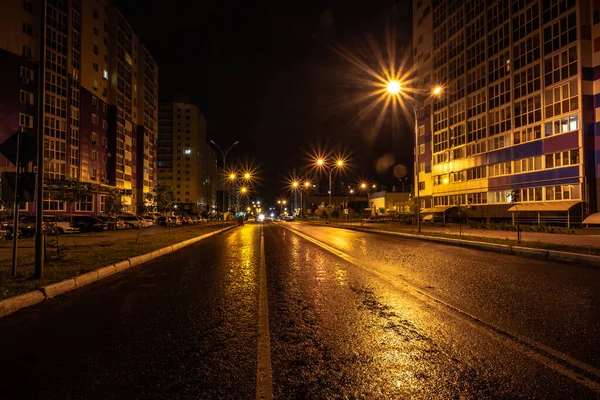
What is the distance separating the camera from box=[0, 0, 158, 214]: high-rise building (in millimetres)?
41906

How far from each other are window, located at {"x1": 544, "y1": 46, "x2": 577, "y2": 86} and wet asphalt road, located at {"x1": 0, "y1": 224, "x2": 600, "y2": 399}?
36.4 metres

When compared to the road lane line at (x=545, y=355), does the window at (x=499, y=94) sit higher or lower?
higher

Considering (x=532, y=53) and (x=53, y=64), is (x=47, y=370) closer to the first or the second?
(x=532, y=53)

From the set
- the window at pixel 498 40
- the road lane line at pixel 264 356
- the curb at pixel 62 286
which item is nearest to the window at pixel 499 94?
the window at pixel 498 40

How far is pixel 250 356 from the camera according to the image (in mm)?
4098

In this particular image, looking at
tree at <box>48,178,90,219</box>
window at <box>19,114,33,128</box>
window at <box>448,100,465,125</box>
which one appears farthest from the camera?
window at <box>448,100,465,125</box>

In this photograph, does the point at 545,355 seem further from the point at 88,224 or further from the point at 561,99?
the point at 561,99

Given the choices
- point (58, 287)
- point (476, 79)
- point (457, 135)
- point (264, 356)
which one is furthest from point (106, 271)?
point (457, 135)

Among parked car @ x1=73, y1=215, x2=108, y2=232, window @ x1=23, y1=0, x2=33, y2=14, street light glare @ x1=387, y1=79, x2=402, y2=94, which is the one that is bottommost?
parked car @ x1=73, y1=215, x2=108, y2=232

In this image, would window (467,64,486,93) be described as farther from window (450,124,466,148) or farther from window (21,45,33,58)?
window (21,45,33,58)

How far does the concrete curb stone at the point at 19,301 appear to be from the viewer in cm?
610

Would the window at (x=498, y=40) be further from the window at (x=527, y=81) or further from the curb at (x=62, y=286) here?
the curb at (x=62, y=286)

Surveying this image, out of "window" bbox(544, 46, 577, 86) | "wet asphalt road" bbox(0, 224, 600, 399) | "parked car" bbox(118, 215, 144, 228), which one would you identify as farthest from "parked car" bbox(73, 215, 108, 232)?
"window" bbox(544, 46, 577, 86)

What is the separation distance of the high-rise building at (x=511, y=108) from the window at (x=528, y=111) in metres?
0.11
